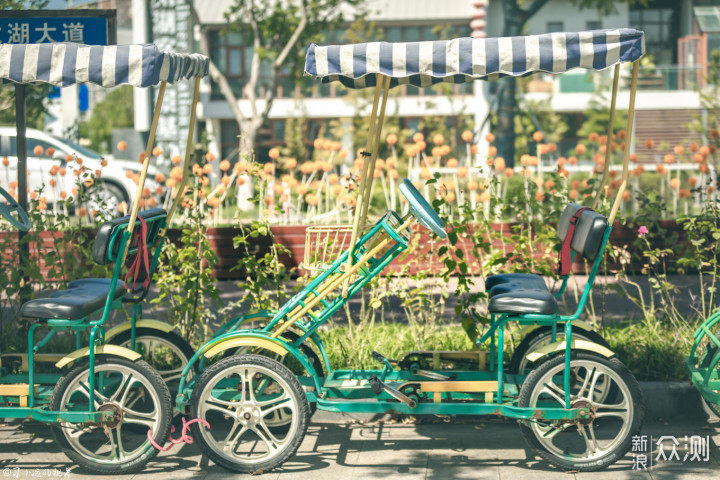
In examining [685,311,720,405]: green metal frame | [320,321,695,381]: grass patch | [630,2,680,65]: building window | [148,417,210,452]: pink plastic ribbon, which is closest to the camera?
[148,417,210,452]: pink plastic ribbon

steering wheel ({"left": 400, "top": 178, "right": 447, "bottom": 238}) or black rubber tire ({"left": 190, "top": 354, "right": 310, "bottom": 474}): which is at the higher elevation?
steering wheel ({"left": 400, "top": 178, "right": 447, "bottom": 238})

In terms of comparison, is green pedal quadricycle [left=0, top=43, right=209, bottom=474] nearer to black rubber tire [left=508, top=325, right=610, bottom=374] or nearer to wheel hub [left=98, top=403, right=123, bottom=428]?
wheel hub [left=98, top=403, right=123, bottom=428]

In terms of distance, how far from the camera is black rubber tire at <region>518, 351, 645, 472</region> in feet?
17.7

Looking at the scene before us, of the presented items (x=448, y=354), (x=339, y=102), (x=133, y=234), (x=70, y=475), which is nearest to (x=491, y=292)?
(x=448, y=354)

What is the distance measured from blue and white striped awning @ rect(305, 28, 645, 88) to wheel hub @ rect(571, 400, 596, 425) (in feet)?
6.15

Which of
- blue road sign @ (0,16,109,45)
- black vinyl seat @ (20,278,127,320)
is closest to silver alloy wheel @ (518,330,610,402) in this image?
black vinyl seat @ (20,278,127,320)

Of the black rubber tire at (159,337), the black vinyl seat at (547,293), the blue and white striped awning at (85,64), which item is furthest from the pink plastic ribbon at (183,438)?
the blue and white striped awning at (85,64)

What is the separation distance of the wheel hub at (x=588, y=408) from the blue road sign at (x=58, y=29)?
4.45 m

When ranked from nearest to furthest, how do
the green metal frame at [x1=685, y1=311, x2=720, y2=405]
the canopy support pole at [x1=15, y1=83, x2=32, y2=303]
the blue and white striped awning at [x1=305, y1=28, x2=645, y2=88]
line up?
the blue and white striped awning at [x1=305, y1=28, x2=645, y2=88] < the green metal frame at [x1=685, y1=311, x2=720, y2=405] < the canopy support pole at [x1=15, y1=83, x2=32, y2=303]

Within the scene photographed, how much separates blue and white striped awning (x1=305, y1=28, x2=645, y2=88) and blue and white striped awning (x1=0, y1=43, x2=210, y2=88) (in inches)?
34.8

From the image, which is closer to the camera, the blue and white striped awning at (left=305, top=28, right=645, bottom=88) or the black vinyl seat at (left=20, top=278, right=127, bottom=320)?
the blue and white striped awning at (left=305, top=28, right=645, bottom=88)

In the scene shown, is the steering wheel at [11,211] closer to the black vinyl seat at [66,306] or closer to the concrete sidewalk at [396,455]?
the black vinyl seat at [66,306]

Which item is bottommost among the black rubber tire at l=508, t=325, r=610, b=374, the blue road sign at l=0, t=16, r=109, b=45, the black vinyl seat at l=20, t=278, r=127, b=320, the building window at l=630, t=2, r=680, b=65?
the black rubber tire at l=508, t=325, r=610, b=374

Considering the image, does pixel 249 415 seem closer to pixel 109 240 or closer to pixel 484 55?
pixel 109 240
